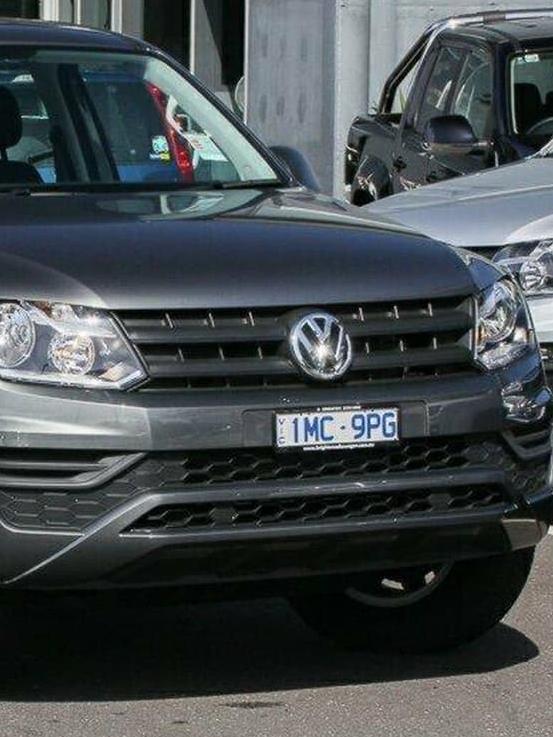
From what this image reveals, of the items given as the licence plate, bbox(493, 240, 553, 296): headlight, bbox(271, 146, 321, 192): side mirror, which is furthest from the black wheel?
bbox(493, 240, 553, 296): headlight

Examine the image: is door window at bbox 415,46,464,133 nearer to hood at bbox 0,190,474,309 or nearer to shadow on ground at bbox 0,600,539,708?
shadow on ground at bbox 0,600,539,708

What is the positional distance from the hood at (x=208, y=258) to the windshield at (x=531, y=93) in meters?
5.94

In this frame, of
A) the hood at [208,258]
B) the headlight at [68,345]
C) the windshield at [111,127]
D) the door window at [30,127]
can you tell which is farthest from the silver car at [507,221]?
the headlight at [68,345]

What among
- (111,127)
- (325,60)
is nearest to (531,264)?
(111,127)

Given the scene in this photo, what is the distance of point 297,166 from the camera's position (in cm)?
759

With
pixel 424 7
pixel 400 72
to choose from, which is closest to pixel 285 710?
pixel 400 72

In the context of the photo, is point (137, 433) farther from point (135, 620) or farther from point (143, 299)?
point (135, 620)

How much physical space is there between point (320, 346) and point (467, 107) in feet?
24.2

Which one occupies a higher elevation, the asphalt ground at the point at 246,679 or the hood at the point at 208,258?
the hood at the point at 208,258

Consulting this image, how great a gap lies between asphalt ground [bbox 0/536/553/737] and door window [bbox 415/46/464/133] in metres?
6.36

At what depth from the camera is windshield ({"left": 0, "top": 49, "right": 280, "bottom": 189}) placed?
721 centimetres

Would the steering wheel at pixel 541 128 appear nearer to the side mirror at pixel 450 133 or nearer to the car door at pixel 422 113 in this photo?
the side mirror at pixel 450 133

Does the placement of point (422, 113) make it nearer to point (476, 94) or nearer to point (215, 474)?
point (476, 94)

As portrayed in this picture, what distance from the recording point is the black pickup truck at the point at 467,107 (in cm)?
1213
